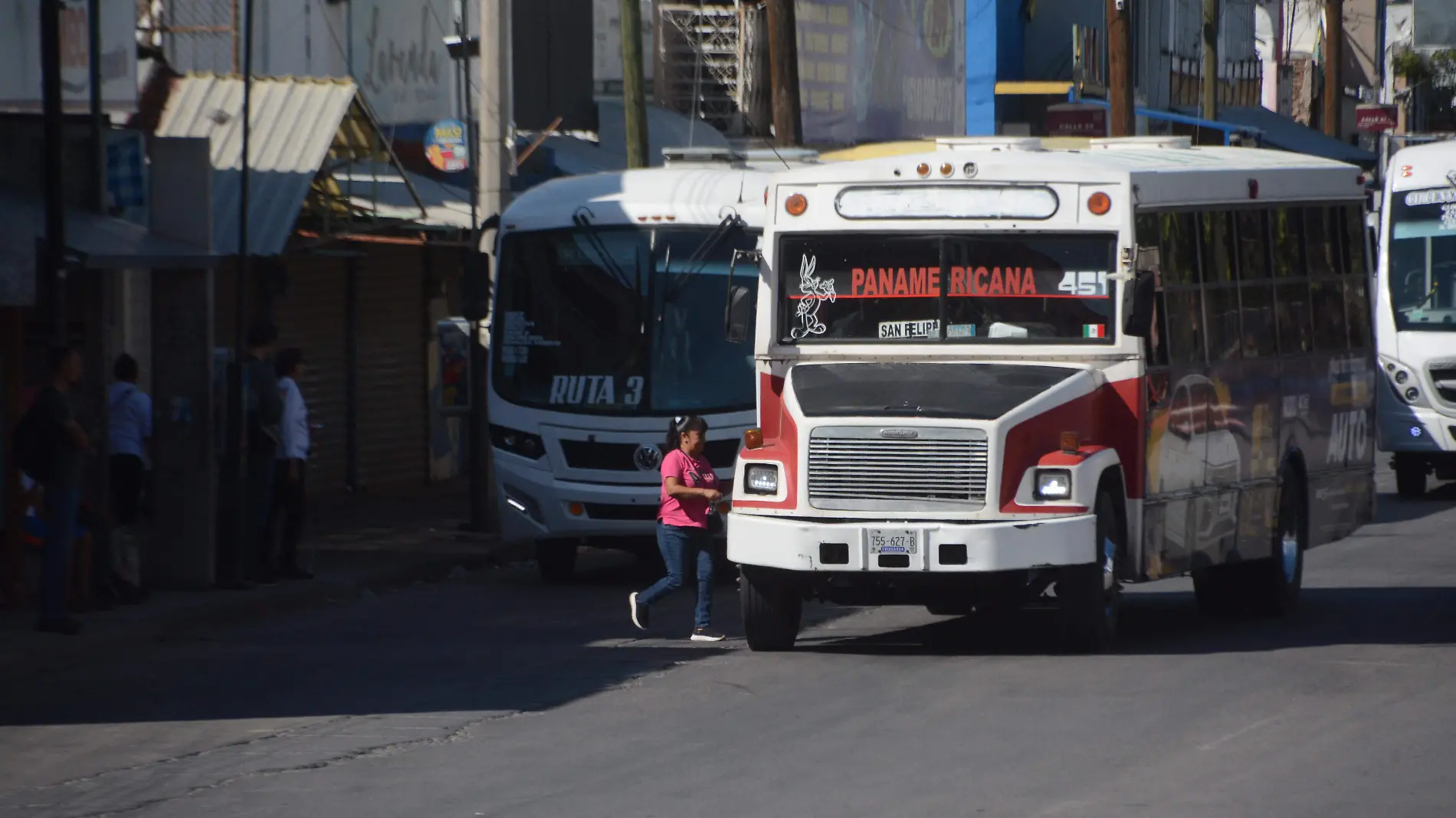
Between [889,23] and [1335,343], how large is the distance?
930 inches

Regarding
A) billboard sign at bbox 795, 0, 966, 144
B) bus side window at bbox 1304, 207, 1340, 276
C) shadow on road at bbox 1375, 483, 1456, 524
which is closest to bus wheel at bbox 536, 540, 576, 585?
bus side window at bbox 1304, 207, 1340, 276

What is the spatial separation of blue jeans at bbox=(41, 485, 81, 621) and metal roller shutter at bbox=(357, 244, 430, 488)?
36.1ft

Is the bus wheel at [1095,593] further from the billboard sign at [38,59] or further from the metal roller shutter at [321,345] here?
the metal roller shutter at [321,345]

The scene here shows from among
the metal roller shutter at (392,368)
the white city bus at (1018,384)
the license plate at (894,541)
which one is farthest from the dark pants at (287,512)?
the metal roller shutter at (392,368)

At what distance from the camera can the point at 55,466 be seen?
13227 mm

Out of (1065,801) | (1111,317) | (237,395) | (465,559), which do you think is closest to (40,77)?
(237,395)

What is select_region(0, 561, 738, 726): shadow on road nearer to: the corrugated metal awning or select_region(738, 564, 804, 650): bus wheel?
select_region(738, 564, 804, 650): bus wheel

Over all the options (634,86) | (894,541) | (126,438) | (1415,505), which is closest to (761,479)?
(894,541)

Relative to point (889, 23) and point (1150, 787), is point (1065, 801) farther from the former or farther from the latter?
point (889, 23)

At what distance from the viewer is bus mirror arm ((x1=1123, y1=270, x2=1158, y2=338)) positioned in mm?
12273

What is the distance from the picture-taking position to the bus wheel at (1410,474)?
23909mm

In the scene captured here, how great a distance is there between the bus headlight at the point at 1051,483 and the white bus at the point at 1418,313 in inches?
477

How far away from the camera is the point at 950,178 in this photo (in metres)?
13.0

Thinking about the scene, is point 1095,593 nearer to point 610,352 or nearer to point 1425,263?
point 610,352
